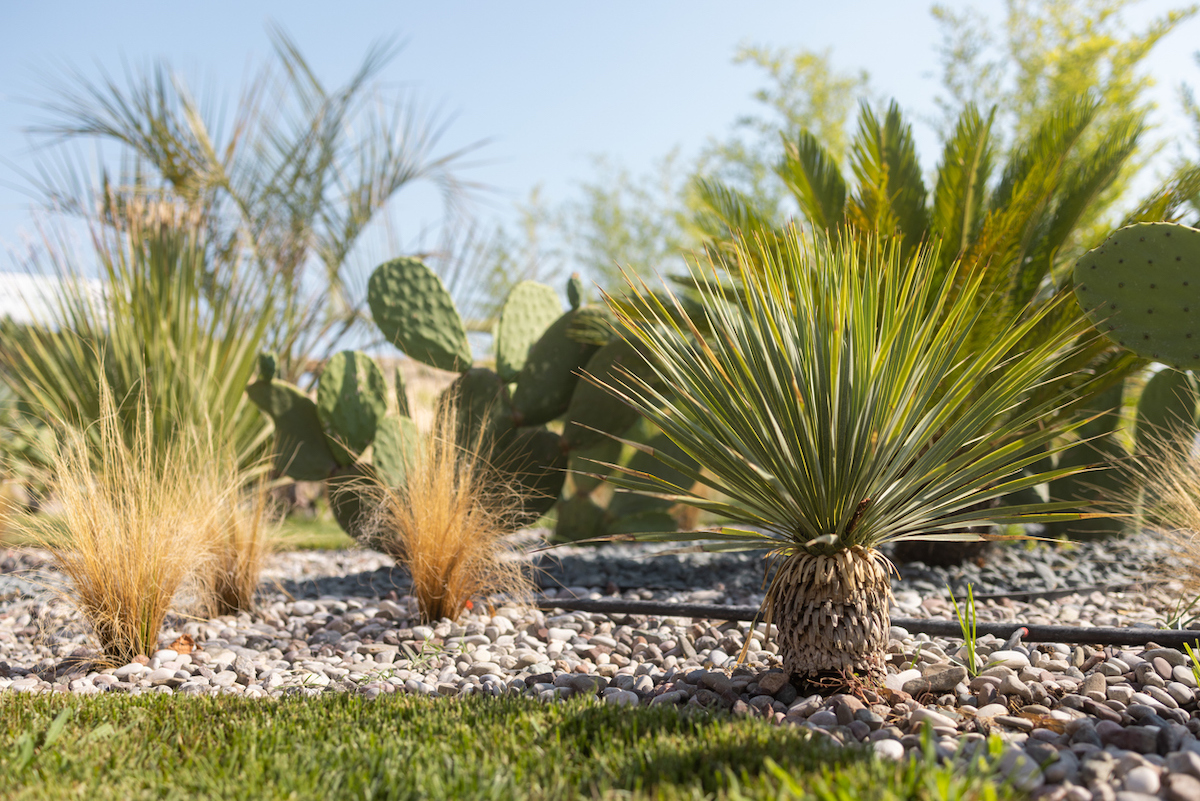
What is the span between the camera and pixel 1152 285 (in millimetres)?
2893

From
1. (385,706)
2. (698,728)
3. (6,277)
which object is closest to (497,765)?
(698,728)

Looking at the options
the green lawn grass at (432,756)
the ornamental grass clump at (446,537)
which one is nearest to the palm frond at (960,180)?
the ornamental grass clump at (446,537)

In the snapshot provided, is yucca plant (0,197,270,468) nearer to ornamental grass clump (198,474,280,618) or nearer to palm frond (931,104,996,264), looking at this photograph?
ornamental grass clump (198,474,280,618)

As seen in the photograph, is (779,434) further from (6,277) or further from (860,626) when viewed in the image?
(6,277)

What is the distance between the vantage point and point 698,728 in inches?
69.3

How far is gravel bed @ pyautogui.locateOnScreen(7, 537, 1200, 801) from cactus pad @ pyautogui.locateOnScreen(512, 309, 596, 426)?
1031 millimetres

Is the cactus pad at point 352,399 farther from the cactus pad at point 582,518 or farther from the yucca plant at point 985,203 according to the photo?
the yucca plant at point 985,203

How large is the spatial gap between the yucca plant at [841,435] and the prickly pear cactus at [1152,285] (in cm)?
98

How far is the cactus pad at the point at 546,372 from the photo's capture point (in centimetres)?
469

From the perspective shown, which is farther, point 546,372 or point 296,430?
point 296,430

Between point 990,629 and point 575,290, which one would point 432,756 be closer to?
point 990,629

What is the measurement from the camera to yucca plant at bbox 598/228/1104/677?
7.02 feet

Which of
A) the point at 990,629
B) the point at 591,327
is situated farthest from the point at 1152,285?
the point at 591,327

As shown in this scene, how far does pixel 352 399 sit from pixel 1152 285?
13.0ft
